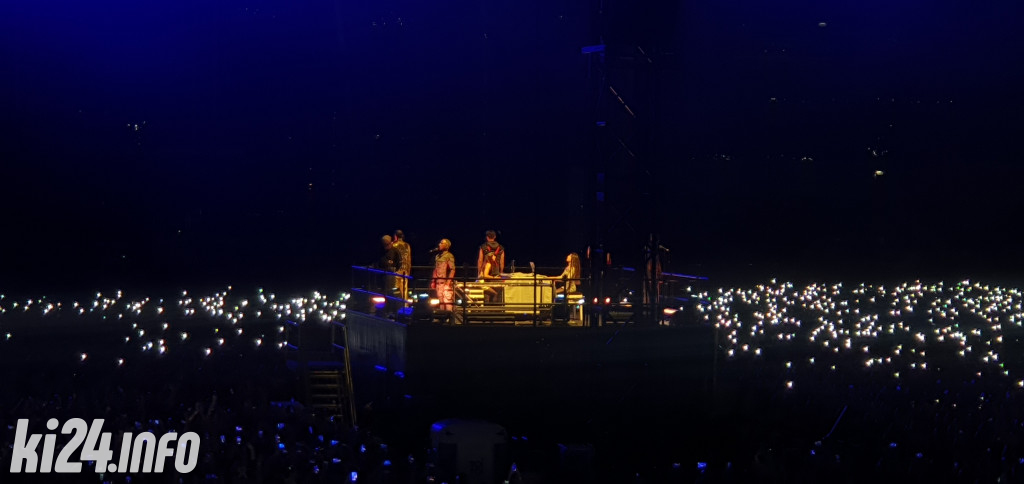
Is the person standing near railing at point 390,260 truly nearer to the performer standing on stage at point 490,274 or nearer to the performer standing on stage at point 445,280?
the performer standing on stage at point 445,280

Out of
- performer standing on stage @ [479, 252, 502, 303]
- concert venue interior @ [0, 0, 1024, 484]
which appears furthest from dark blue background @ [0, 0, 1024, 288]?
performer standing on stage @ [479, 252, 502, 303]

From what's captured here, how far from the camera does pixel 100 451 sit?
9992 mm

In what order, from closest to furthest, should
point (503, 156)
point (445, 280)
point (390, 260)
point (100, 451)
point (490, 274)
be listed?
point (100, 451) → point (445, 280) → point (490, 274) → point (390, 260) → point (503, 156)

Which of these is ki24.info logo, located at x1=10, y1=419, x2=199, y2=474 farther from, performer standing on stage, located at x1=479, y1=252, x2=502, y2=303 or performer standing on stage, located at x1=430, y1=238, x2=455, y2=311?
performer standing on stage, located at x1=479, y1=252, x2=502, y2=303

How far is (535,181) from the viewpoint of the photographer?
30828mm

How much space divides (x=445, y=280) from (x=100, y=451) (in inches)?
271

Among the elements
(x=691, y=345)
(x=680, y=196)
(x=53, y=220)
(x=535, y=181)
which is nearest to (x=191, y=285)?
(x=53, y=220)

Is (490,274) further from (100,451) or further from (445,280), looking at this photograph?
(100,451)

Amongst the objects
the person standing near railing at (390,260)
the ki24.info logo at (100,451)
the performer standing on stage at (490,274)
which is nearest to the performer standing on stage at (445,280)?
the performer standing on stage at (490,274)

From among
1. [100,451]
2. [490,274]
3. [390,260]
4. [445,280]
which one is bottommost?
[100,451]

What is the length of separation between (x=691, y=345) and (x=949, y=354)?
6.88 m

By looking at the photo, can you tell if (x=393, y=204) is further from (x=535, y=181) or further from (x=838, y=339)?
(x=838, y=339)

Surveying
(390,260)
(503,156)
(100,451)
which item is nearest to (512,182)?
(503,156)

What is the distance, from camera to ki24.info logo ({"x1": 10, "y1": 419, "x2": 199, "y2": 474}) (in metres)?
9.66
